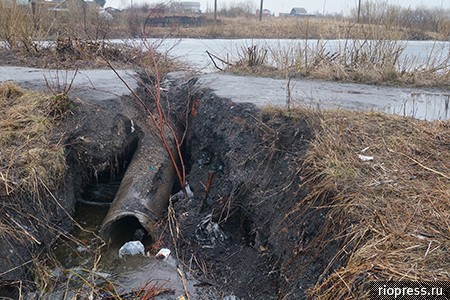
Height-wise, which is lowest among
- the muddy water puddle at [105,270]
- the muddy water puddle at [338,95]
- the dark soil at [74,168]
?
the muddy water puddle at [105,270]

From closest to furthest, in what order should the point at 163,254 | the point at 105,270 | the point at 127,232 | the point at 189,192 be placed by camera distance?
the point at 105,270, the point at 163,254, the point at 127,232, the point at 189,192

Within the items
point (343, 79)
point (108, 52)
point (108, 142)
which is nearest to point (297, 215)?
point (108, 142)

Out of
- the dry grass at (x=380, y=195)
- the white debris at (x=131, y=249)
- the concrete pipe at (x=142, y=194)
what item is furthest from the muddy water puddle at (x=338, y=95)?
the white debris at (x=131, y=249)

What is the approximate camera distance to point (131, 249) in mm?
4570

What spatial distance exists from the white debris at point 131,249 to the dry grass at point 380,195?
5.65ft

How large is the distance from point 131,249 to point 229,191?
114 cm

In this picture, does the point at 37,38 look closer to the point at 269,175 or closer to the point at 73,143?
the point at 73,143

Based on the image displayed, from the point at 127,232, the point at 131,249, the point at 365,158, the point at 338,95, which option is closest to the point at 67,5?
the point at 338,95

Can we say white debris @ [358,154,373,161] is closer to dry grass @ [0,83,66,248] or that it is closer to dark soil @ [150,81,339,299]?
dark soil @ [150,81,339,299]

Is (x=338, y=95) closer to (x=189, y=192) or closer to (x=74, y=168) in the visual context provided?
(x=189, y=192)

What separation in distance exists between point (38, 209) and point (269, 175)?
2.18m

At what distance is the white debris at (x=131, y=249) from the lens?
4.56 meters

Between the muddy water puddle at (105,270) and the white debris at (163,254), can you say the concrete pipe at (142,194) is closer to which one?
the muddy water puddle at (105,270)

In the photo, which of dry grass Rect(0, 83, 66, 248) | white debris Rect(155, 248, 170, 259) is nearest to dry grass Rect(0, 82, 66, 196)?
dry grass Rect(0, 83, 66, 248)
